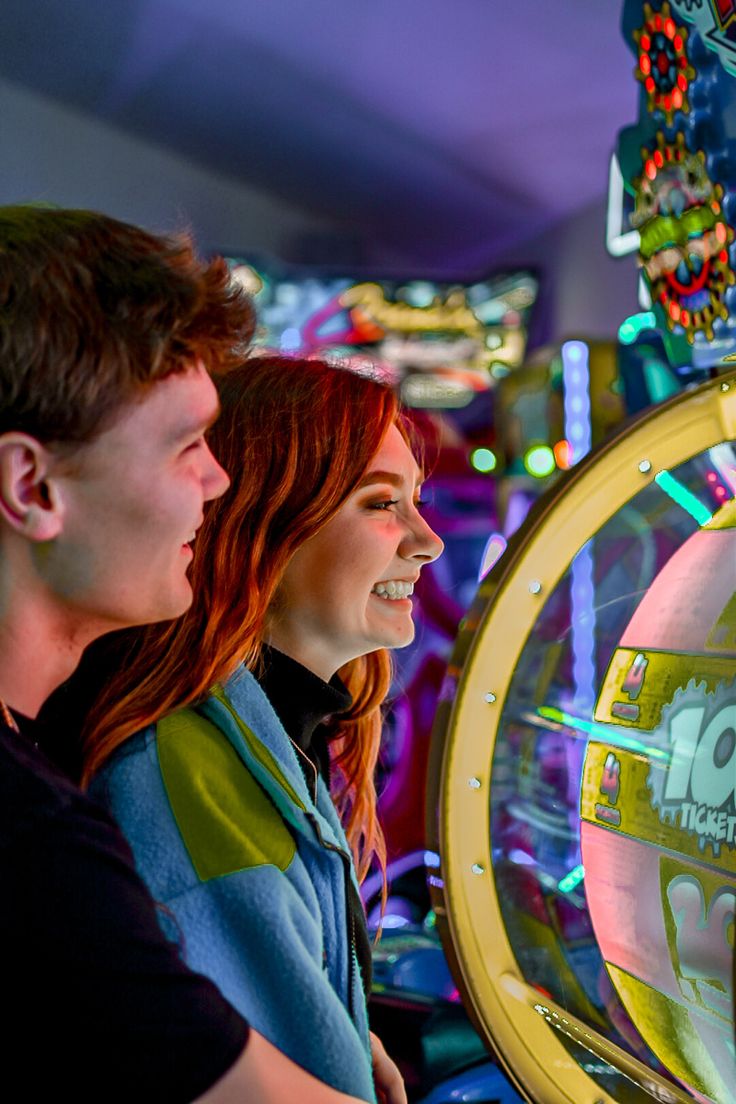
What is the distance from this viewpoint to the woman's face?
47.3 inches

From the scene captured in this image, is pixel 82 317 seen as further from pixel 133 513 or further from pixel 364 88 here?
pixel 364 88

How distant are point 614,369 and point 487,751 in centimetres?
138

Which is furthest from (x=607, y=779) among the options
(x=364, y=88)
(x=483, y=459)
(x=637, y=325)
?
(x=364, y=88)

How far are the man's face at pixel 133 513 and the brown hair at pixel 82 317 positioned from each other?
0.02 meters

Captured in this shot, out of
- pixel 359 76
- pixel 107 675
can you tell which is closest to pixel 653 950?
pixel 107 675

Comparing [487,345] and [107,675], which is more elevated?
[487,345]

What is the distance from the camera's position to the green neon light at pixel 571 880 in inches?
47.6

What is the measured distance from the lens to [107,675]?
1057 millimetres

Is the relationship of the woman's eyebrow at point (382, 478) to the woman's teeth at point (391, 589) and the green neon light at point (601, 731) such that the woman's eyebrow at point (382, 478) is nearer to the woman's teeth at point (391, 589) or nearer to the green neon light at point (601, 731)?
the woman's teeth at point (391, 589)

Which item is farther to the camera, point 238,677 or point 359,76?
point 359,76

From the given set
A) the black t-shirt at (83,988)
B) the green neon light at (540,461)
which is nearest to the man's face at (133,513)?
the black t-shirt at (83,988)

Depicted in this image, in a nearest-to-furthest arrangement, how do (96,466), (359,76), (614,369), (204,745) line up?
(96,466), (204,745), (614,369), (359,76)

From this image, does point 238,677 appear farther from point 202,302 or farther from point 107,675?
point 202,302

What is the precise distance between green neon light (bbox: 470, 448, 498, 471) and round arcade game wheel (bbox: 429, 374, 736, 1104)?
223 centimetres
